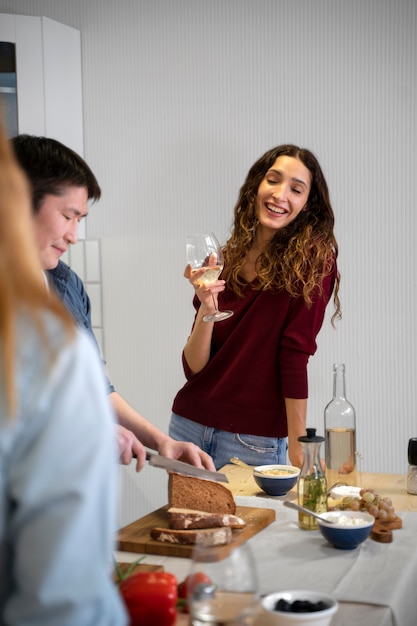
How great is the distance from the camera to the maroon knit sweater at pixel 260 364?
7.75 ft

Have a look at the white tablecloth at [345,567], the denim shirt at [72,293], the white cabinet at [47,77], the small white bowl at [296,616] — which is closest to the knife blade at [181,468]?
the white tablecloth at [345,567]

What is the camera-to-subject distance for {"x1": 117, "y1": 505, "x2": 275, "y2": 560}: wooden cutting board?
1.51m

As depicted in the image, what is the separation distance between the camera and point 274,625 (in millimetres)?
1099

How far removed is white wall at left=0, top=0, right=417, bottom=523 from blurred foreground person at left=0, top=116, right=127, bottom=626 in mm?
2614

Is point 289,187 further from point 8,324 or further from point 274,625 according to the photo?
point 8,324

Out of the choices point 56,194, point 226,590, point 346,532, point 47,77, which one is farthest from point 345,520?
point 47,77

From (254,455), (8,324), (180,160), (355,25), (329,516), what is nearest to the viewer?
(8,324)

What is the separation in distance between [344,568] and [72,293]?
3.12 ft

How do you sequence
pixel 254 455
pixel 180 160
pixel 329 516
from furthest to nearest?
pixel 180 160
pixel 254 455
pixel 329 516

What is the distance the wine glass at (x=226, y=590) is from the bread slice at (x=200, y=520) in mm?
624

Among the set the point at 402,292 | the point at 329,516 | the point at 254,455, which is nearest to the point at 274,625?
the point at 329,516

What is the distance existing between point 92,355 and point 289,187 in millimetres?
1862

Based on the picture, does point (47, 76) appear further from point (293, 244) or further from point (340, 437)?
point (340, 437)

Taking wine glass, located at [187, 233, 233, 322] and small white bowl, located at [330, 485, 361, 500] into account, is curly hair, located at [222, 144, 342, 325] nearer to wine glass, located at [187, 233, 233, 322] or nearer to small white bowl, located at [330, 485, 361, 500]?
wine glass, located at [187, 233, 233, 322]
